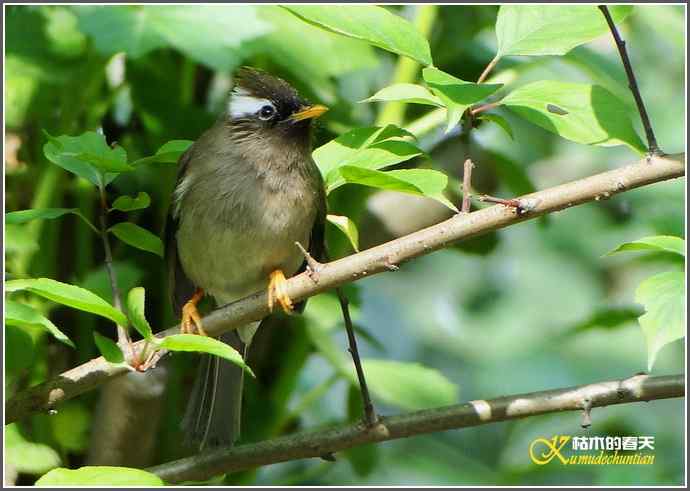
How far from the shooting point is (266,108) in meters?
3.19

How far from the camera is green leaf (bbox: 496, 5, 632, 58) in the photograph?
1.99 meters

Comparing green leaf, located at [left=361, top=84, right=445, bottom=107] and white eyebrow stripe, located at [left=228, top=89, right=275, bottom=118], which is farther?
white eyebrow stripe, located at [left=228, top=89, right=275, bottom=118]

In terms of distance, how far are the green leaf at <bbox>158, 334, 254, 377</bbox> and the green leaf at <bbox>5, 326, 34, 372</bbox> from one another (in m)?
0.65

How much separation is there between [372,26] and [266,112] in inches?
51.4

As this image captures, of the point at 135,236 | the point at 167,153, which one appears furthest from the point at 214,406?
the point at 167,153

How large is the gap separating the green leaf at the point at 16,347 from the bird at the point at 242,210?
24.4 inches

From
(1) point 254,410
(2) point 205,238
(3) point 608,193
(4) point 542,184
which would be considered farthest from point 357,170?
(4) point 542,184

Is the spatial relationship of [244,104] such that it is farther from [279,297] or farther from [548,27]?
A: [548,27]

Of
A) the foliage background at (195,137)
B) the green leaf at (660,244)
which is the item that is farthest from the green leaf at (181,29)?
the green leaf at (660,244)

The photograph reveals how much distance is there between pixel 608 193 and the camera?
6.23 feet

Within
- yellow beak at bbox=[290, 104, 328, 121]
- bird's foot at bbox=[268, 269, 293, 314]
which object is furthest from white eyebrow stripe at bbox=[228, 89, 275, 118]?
bird's foot at bbox=[268, 269, 293, 314]

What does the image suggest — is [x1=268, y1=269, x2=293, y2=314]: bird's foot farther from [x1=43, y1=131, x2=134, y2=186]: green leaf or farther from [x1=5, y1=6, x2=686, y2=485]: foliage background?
[x1=5, y1=6, x2=686, y2=485]: foliage background

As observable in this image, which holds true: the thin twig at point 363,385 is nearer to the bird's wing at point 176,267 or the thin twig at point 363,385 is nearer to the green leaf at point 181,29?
the green leaf at point 181,29

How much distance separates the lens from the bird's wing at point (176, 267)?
3.02 metres
